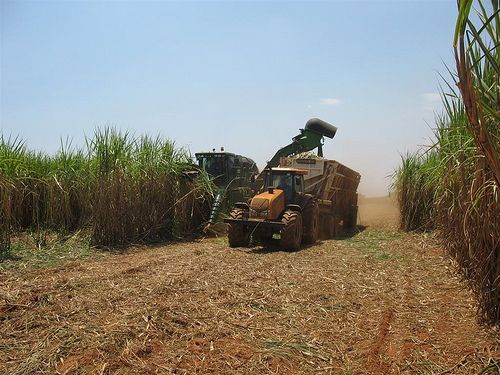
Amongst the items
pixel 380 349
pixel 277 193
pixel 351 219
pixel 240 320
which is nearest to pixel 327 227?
pixel 277 193

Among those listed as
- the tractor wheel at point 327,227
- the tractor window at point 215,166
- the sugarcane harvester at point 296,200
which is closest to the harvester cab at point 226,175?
the tractor window at point 215,166

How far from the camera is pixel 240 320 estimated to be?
16.0ft

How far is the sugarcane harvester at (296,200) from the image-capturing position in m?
9.73

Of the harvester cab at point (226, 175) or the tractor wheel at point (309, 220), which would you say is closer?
the tractor wheel at point (309, 220)

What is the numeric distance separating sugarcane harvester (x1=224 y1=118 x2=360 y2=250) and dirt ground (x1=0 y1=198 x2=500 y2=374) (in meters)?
1.80

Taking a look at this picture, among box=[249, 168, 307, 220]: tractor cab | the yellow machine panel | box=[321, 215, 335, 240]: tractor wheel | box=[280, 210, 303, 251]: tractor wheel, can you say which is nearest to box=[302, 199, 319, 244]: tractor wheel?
box=[249, 168, 307, 220]: tractor cab

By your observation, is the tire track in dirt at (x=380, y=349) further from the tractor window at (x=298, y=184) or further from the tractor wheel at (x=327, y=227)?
the tractor wheel at (x=327, y=227)

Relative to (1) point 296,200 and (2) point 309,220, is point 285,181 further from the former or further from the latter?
(2) point 309,220

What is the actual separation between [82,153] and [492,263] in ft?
33.6

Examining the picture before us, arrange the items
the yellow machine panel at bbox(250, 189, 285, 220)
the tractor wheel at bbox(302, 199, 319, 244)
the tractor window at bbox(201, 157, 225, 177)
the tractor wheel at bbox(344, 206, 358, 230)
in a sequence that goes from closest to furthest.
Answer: the yellow machine panel at bbox(250, 189, 285, 220) → the tractor wheel at bbox(302, 199, 319, 244) → the tractor window at bbox(201, 157, 225, 177) → the tractor wheel at bbox(344, 206, 358, 230)

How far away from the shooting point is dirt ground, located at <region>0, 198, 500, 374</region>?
12.5ft

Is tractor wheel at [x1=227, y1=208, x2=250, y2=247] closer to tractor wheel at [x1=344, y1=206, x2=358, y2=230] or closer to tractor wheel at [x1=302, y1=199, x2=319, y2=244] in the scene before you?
tractor wheel at [x1=302, y1=199, x2=319, y2=244]

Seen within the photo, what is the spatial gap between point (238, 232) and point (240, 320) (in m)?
5.22

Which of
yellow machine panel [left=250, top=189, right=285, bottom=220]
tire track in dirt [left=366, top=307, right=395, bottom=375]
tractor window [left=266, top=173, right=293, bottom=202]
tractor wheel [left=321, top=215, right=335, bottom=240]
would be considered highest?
tractor window [left=266, top=173, right=293, bottom=202]
